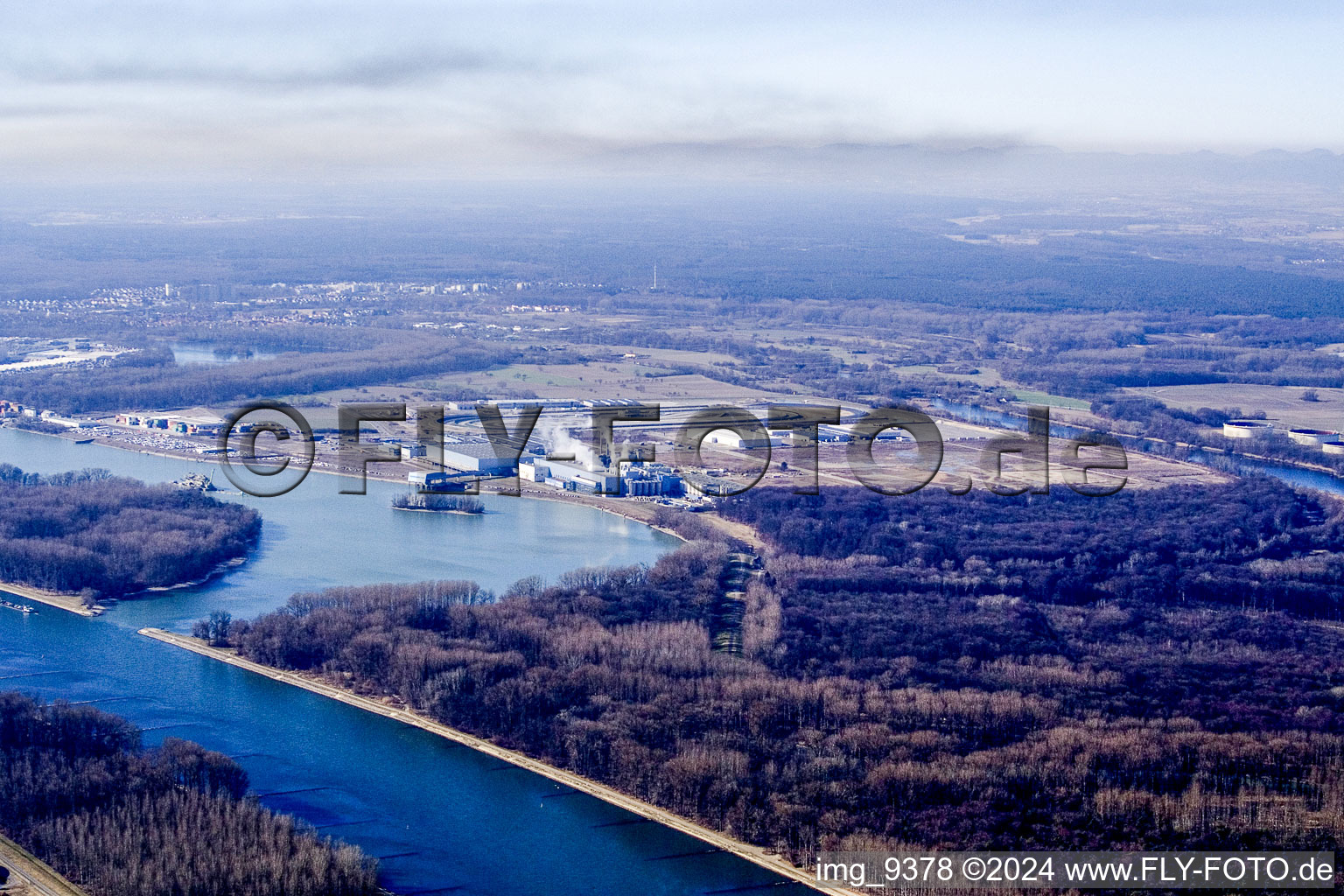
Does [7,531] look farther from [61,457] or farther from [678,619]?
[678,619]

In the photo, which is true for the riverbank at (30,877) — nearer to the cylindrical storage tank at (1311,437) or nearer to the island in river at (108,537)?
the island in river at (108,537)

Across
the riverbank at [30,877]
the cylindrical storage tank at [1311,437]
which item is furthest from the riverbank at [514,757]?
the cylindrical storage tank at [1311,437]

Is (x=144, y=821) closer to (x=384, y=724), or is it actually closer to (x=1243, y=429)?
(x=384, y=724)

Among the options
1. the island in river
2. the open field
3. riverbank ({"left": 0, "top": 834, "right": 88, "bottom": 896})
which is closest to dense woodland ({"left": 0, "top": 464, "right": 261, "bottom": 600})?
the island in river

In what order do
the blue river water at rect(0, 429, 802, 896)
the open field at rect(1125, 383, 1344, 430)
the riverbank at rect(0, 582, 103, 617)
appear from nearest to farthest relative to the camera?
the blue river water at rect(0, 429, 802, 896) → the riverbank at rect(0, 582, 103, 617) → the open field at rect(1125, 383, 1344, 430)

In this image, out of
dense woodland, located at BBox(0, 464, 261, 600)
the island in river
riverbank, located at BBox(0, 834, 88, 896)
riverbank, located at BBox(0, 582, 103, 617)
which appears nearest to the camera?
riverbank, located at BBox(0, 834, 88, 896)

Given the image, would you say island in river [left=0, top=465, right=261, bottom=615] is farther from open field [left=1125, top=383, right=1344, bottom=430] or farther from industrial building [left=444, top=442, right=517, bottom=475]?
open field [left=1125, top=383, right=1344, bottom=430]

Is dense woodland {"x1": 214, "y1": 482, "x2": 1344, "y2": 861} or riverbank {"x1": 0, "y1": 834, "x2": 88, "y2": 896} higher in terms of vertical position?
dense woodland {"x1": 214, "y1": 482, "x2": 1344, "y2": 861}
